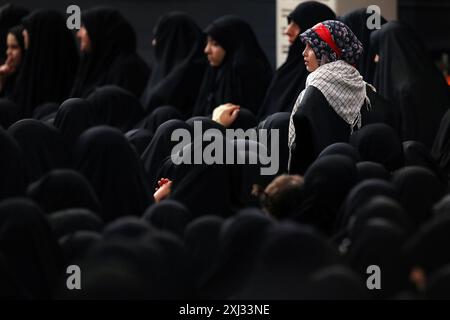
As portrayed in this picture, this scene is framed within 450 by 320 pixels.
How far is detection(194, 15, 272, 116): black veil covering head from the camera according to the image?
9.19m

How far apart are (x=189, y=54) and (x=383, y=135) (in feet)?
13.1

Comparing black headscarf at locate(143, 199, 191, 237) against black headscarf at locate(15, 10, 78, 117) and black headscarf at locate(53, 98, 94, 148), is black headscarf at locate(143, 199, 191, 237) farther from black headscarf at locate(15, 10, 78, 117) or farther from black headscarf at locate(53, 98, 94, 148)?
black headscarf at locate(15, 10, 78, 117)

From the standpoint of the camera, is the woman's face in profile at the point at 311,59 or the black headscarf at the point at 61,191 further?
the woman's face in profile at the point at 311,59

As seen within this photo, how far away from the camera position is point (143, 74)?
10344mm

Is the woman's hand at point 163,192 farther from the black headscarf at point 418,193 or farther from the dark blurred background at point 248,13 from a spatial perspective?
the dark blurred background at point 248,13

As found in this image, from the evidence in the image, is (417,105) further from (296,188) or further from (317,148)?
(296,188)

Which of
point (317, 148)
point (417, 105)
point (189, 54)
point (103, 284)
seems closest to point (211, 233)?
point (103, 284)

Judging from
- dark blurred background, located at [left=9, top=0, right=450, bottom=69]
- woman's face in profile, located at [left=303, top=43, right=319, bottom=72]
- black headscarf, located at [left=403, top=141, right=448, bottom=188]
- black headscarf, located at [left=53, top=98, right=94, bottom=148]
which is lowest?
dark blurred background, located at [left=9, top=0, right=450, bottom=69]

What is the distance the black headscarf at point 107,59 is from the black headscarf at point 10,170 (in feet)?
14.8

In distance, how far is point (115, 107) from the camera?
8789 millimetres

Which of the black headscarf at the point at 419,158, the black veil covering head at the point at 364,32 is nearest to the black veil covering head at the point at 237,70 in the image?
the black veil covering head at the point at 364,32

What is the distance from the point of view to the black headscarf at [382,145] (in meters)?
6.33

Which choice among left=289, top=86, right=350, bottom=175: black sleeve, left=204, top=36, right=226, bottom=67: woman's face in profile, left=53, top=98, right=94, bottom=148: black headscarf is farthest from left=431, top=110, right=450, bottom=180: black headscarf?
left=204, top=36, right=226, bottom=67: woman's face in profile

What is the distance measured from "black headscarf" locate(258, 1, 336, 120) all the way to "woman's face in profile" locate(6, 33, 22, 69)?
8.63 feet
